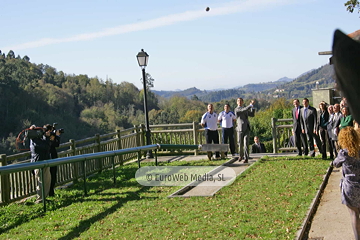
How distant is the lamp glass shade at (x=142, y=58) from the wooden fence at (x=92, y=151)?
2728mm

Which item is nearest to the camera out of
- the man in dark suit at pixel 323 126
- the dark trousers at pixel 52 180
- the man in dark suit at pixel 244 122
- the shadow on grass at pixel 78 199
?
the shadow on grass at pixel 78 199

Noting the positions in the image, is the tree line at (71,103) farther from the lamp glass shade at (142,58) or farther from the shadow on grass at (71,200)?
the shadow on grass at (71,200)

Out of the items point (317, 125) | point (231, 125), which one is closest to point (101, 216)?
point (231, 125)

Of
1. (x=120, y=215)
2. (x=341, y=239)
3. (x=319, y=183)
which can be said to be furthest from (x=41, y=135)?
(x=341, y=239)

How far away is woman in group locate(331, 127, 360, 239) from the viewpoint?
6500 millimetres

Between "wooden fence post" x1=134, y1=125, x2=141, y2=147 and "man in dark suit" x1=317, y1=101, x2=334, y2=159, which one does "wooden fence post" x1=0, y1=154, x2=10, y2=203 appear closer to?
"wooden fence post" x1=134, y1=125, x2=141, y2=147

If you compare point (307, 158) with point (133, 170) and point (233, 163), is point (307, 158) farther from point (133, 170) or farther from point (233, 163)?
point (133, 170)

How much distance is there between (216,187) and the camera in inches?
458

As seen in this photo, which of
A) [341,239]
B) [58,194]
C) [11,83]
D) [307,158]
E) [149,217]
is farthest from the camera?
[11,83]

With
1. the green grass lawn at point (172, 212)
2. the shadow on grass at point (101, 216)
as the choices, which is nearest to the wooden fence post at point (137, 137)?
the green grass lawn at point (172, 212)

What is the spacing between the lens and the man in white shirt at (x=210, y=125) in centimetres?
1673

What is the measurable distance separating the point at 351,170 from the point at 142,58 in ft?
43.1

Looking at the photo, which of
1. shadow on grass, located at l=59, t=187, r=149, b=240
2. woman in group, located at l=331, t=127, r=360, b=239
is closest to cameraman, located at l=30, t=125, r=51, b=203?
shadow on grass, located at l=59, t=187, r=149, b=240

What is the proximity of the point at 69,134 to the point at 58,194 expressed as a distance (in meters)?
76.9
